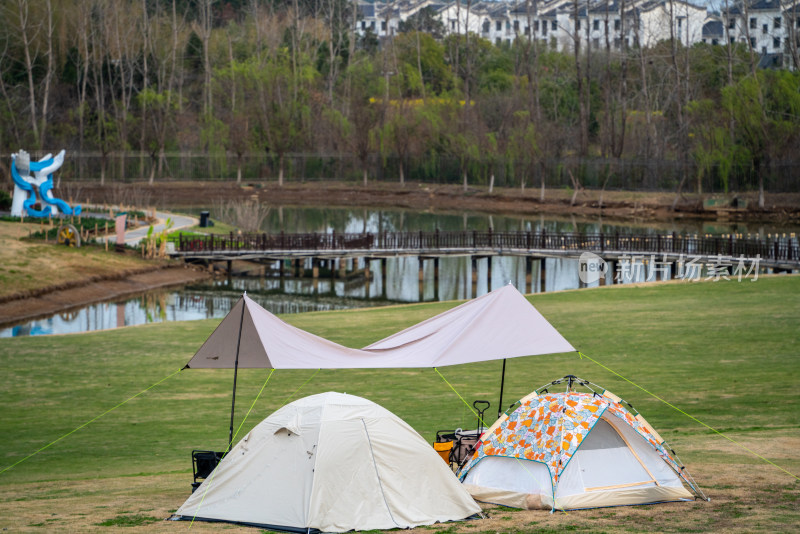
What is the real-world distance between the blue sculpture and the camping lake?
478 inches

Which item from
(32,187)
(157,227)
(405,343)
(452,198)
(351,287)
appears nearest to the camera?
(405,343)

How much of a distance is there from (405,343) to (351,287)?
35.5m

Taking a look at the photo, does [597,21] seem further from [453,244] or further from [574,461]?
[574,461]

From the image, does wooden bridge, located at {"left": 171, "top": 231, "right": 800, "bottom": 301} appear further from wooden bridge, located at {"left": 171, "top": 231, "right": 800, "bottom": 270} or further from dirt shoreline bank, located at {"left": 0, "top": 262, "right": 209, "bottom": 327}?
dirt shoreline bank, located at {"left": 0, "top": 262, "right": 209, "bottom": 327}

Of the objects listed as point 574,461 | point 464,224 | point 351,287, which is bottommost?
point 351,287

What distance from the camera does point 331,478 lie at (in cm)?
1200

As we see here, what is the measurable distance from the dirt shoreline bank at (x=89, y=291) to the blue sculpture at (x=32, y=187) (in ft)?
35.8

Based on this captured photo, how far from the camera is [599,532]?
1135cm

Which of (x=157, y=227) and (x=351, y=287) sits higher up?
(x=157, y=227)

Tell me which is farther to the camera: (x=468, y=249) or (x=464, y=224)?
(x=464, y=224)

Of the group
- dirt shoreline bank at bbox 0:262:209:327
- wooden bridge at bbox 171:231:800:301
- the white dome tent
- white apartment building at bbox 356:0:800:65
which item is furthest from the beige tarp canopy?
white apartment building at bbox 356:0:800:65

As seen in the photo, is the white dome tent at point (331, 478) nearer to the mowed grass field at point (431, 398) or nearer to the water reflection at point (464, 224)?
the mowed grass field at point (431, 398)

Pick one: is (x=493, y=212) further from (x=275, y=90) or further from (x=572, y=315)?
(x=572, y=315)

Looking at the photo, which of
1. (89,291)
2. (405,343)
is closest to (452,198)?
(89,291)
